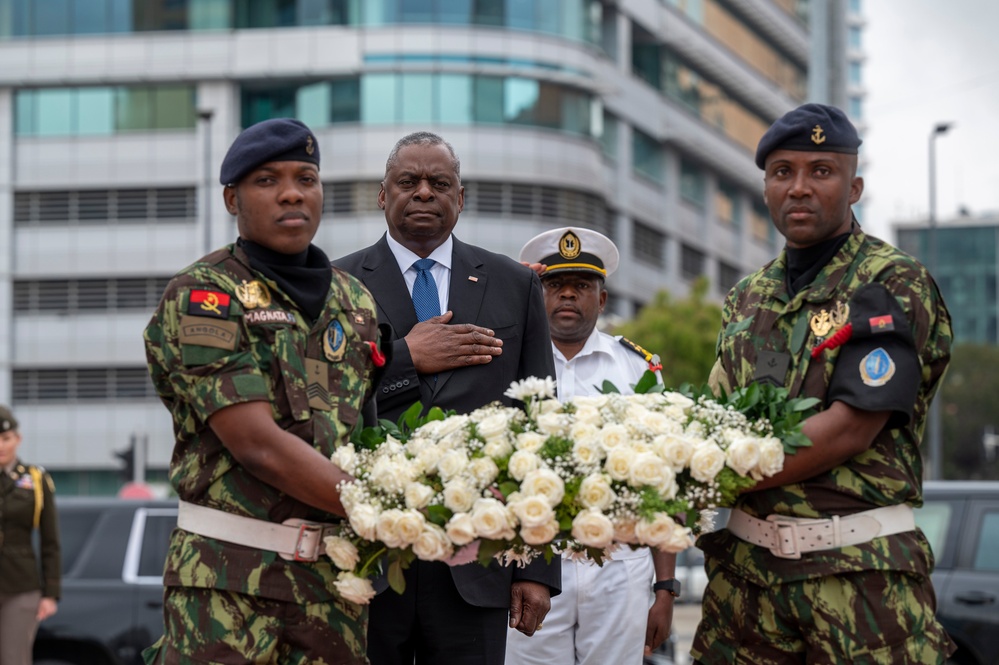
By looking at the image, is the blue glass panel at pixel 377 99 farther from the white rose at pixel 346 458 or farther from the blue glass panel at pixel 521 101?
the white rose at pixel 346 458

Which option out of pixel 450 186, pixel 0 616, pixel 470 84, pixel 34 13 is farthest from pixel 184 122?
pixel 450 186

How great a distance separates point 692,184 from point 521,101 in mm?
14982

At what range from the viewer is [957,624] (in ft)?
32.8

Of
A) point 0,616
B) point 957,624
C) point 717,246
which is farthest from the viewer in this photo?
point 717,246

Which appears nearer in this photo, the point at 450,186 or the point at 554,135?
the point at 450,186

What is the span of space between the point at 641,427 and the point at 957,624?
637cm

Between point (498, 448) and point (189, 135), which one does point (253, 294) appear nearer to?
point (498, 448)

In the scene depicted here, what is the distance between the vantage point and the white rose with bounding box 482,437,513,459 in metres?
4.38

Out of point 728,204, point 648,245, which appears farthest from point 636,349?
point 728,204

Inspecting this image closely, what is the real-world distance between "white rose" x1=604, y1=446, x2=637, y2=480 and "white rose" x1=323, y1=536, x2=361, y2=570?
79 centimetres

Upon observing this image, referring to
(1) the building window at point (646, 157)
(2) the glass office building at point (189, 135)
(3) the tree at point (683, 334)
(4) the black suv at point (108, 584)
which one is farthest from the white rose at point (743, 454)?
(1) the building window at point (646, 157)

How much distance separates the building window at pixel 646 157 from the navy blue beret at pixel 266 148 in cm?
5046

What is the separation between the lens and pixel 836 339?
4758 mm

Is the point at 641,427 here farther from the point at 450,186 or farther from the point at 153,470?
the point at 153,470
